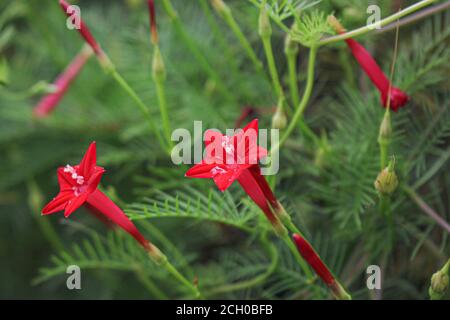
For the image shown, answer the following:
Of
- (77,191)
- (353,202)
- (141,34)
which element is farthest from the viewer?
(141,34)

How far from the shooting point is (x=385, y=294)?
29.8 inches

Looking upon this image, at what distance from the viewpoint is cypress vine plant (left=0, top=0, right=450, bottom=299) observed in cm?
61

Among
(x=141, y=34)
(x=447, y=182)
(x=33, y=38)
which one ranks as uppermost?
(x=33, y=38)

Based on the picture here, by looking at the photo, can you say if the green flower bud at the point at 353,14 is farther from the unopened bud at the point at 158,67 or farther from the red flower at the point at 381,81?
the unopened bud at the point at 158,67

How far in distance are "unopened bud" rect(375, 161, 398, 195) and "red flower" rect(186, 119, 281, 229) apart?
9cm

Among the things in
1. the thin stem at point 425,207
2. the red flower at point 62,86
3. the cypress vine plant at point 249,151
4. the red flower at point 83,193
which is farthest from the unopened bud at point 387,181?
the red flower at point 62,86

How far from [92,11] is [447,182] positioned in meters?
0.65

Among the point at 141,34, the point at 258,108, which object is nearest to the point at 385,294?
the point at 258,108

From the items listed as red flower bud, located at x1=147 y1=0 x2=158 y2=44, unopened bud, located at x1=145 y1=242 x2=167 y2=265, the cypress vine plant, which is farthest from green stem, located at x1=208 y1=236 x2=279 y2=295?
red flower bud, located at x1=147 y1=0 x2=158 y2=44

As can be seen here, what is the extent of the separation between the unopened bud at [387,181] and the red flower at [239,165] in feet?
0.30

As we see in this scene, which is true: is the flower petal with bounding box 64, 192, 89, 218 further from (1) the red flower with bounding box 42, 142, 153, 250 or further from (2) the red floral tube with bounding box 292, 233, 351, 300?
(2) the red floral tube with bounding box 292, 233, 351, 300

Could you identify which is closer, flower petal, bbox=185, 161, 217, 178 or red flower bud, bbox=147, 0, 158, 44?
flower petal, bbox=185, 161, 217, 178

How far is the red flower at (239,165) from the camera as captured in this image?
51 centimetres
